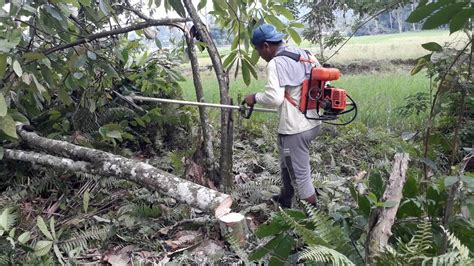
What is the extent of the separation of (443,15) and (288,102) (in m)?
1.90

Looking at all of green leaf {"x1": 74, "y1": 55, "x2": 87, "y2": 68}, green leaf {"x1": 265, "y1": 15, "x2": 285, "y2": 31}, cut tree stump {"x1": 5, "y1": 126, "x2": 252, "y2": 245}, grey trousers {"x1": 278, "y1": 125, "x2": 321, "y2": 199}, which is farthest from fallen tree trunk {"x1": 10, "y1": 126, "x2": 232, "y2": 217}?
green leaf {"x1": 265, "y1": 15, "x2": 285, "y2": 31}

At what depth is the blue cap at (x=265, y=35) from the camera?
11.4ft

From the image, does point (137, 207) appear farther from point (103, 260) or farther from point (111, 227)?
point (103, 260)

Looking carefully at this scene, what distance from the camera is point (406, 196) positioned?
2.03 metres

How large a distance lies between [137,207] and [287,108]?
135 centimetres

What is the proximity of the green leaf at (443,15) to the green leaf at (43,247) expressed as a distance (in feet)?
7.83

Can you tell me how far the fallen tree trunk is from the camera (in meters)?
2.50

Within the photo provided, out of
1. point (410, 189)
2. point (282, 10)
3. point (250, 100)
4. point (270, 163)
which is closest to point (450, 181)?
point (410, 189)

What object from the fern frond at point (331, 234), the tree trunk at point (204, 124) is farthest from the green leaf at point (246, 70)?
the fern frond at point (331, 234)

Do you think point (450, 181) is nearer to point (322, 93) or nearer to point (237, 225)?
point (237, 225)

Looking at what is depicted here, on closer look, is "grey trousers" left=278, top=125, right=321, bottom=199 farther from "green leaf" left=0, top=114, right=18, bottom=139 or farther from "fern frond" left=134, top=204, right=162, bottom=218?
"green leaf" left=0, top=114, right=18, bottom=139

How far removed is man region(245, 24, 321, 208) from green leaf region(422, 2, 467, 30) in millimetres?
1755

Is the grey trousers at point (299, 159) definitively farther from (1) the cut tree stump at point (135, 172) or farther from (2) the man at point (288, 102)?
(1) the cut tree stump at point (135, 172)

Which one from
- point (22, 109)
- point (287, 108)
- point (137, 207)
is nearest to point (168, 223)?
point (137, 207)
